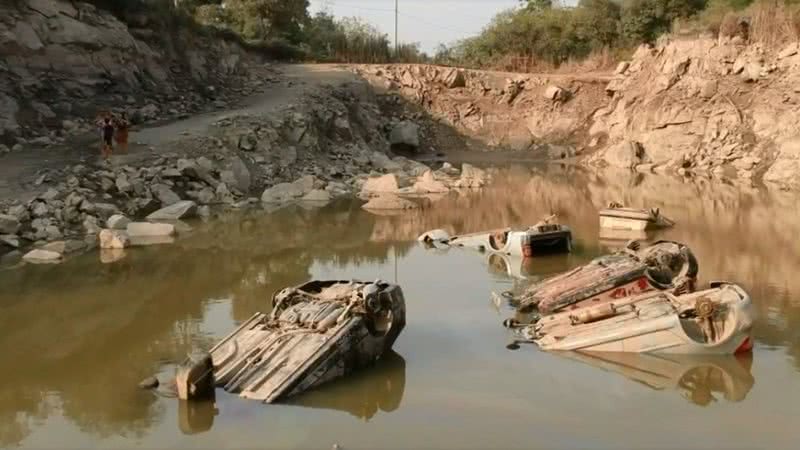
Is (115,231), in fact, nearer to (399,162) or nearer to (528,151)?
(399,162)

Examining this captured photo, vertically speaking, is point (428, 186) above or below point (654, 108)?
below

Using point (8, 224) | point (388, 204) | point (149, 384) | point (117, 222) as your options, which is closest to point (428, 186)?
point (388, 204)

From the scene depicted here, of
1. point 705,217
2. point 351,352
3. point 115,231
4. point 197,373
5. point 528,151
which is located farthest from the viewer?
point 528,151

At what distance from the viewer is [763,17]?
3312 centimetres

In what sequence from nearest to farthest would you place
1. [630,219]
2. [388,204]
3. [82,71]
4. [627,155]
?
[630,219]
[388,204]
[82,71]
[627,155]

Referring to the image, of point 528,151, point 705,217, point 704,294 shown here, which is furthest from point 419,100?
point 704,294

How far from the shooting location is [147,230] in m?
17.8

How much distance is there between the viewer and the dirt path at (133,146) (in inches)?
740

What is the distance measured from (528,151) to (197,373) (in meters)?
32.3

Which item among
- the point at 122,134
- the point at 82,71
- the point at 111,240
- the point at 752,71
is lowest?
the point at 111,240

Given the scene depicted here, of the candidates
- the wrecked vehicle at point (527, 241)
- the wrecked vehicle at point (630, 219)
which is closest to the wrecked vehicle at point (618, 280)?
the wrecked vehicle at point (527, 241)

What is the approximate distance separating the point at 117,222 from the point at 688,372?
12644 millimetres

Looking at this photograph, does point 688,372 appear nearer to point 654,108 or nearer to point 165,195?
point 165,195

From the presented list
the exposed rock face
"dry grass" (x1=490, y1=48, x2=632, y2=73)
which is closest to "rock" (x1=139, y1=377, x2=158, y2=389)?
the exposed rock face
